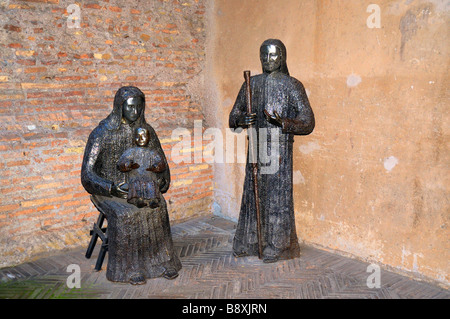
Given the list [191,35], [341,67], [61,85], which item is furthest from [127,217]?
[191,35]

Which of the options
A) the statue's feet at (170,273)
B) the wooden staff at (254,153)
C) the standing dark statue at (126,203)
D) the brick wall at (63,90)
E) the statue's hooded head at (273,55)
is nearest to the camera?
the standing dark statue at (126,203)

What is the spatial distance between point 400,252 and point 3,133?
517 cm

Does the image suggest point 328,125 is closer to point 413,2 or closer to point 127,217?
point 413,2

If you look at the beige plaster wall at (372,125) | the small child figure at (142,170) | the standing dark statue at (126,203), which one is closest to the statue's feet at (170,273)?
the standing dark statue at (126,203)

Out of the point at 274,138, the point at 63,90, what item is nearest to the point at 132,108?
the point at 63,90

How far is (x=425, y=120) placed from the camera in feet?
15.6

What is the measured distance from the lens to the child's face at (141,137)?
4.80m

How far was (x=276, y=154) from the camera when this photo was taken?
5312 mm

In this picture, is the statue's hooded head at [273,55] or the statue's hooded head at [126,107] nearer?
the statue's hooded head at [126,107]

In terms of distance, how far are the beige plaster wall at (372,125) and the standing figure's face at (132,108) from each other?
238cm

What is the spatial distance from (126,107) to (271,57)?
1862mm

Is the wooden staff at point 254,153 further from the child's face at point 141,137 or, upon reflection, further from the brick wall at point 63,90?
the brick wall at point 63,90

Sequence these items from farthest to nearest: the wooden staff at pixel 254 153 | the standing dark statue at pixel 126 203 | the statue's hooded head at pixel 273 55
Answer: the wooden staff at pixel 254 153 < the statue's hooded head at pixel 273 55 < the standing dark statue at pixel 126 203
